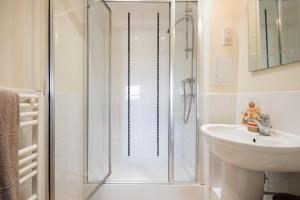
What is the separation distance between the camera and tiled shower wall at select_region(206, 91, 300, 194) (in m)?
1.32

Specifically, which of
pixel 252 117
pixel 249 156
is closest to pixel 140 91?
pixel 252 117

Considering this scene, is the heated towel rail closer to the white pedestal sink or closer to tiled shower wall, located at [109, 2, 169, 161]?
the white pedestal sink

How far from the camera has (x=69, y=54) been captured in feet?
5.63

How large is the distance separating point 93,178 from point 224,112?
1286 millimetres

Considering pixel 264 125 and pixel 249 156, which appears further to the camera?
pixel 264 125

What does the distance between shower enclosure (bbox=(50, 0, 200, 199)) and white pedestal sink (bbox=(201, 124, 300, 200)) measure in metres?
0.75

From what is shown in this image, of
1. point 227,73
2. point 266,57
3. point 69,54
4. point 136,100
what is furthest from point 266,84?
point 136,100

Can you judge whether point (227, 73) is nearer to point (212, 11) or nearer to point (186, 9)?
point (212, 11)

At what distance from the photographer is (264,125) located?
1.45 m

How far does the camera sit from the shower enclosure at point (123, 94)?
5.39ft

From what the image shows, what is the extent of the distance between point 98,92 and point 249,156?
167cm

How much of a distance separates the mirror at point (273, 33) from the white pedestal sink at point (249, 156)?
0.46 meters

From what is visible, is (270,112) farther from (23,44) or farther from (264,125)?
(23,44)

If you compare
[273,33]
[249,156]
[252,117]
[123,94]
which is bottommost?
[249,156]
